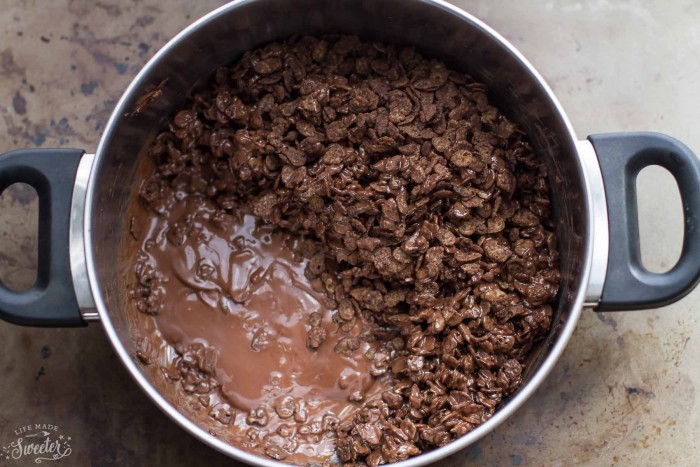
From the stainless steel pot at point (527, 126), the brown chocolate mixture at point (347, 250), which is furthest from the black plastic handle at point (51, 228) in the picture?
the brown chocolate mixture at point (347, 250)

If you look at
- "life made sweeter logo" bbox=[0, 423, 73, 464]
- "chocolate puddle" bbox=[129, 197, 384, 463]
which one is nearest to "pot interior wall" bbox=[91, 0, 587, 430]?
"chocolate puddle" bbox=[129, 197, 384, 463]

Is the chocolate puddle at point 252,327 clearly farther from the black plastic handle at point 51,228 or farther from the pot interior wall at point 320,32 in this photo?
the black plastic handle at point 51,228

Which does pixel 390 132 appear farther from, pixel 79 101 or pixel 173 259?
pixel 79 101

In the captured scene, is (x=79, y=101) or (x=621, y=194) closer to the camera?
(x=621, y=194)

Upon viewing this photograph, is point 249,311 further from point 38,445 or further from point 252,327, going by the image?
point 38,445

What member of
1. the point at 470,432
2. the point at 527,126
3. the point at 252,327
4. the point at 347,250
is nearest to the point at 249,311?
the point at 252,327

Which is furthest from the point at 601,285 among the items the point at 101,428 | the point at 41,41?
the point at 41,41
